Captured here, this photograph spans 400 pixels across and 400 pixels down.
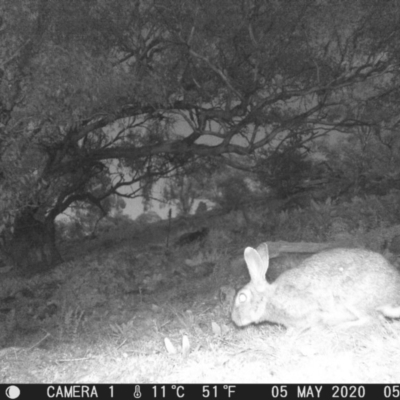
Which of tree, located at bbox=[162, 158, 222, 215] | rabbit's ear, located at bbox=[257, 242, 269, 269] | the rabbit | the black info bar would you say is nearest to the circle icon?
the black info bar

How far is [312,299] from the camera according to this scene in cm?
399

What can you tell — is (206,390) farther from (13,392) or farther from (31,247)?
(31,247)

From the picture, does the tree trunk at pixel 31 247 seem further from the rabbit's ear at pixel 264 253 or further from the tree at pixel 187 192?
the rabbit's ear at pixel 264 253

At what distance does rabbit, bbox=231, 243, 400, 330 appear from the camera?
13.0 feet

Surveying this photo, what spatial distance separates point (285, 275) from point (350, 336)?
64 centimetres

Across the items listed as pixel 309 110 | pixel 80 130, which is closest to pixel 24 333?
pixel 80 130

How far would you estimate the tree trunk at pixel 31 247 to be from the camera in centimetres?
1380

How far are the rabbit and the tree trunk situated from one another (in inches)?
416

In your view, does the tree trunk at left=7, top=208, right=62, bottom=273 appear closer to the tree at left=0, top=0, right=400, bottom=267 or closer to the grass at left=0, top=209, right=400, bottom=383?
the tree at left=0, top=0, right=400, bottom=267

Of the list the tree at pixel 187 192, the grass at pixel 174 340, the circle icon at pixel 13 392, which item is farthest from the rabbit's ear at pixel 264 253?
the tree at pixel 187 192

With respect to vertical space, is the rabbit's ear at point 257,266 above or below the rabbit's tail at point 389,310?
above

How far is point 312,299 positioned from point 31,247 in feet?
36.8

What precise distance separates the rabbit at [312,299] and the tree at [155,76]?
4.96 metres

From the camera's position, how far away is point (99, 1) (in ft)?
32.8
